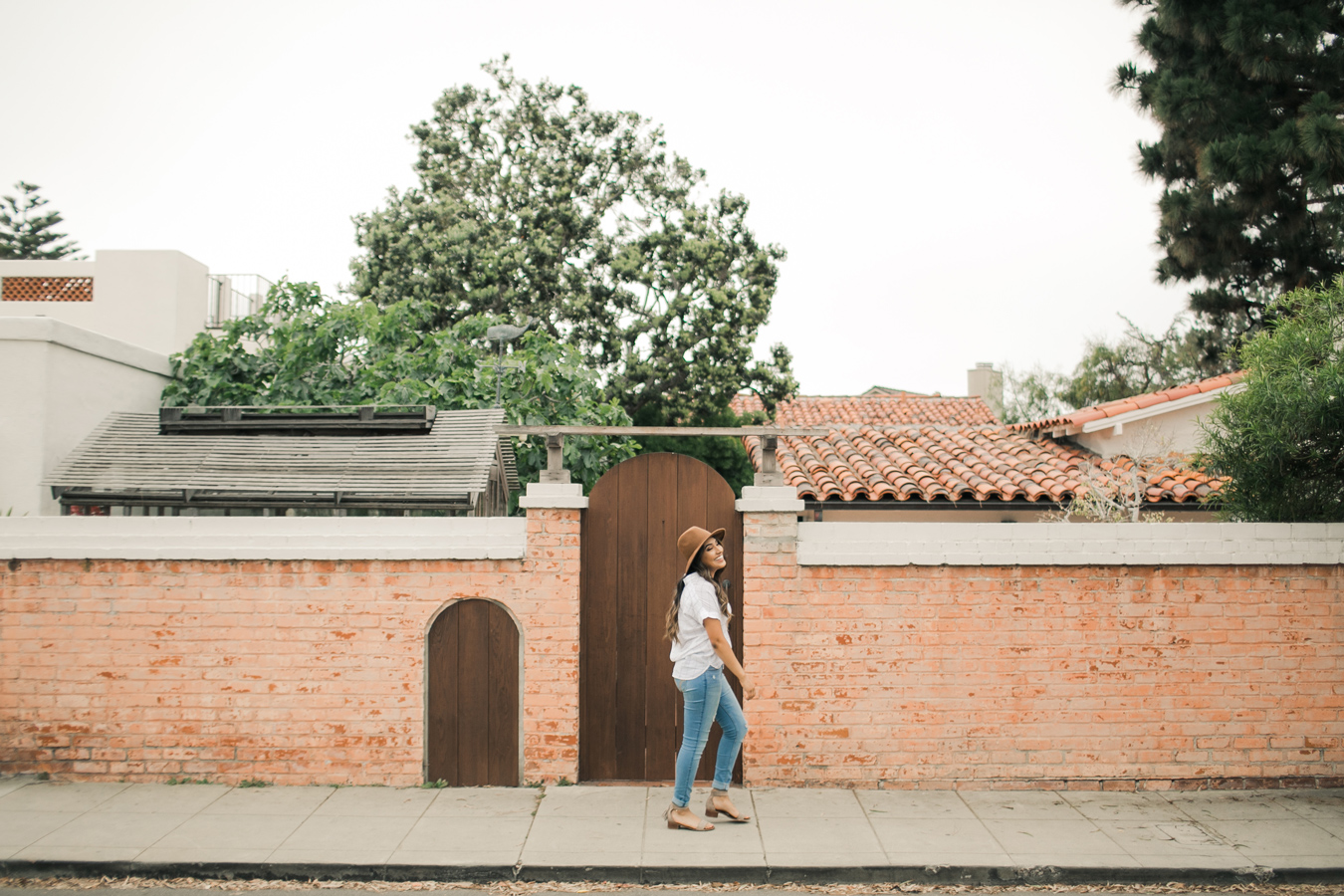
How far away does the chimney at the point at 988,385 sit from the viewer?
3272 cm

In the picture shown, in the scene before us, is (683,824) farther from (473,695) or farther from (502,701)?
(473,695)

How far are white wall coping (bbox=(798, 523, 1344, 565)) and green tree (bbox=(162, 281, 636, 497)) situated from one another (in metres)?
5.98

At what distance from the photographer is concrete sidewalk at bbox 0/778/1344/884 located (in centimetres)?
496

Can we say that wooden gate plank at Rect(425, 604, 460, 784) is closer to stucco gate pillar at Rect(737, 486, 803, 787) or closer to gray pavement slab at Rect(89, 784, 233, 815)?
gray pavement slab at Rect(89, 784, 233, 815)

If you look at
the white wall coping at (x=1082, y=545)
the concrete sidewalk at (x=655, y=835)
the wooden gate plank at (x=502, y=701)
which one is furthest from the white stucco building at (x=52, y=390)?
the white wall coping at (x=1082, y=545)

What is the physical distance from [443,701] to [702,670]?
6.87 feet

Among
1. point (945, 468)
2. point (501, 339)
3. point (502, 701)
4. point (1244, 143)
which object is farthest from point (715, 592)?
point (1244, 143)

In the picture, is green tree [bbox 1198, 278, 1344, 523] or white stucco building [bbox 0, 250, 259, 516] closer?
green tree [bbox 1198, 278, 1344, 523]

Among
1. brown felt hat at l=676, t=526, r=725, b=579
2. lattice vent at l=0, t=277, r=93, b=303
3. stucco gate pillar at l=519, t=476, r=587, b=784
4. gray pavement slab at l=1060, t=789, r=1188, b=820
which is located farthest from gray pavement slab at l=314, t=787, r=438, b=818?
lattice vent at l=0, t=277, r=93, b=303

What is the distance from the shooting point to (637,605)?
637cm

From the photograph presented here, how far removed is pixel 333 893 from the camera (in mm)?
4855

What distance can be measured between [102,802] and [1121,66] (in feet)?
56.7

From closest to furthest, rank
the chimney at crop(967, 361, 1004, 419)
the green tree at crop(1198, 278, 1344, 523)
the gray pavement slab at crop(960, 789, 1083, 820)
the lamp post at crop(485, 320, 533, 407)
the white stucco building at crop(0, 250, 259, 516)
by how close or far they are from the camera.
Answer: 1. the gray pavement slab at crop(960, 789, 1083, 820)
2. the green tree at crop(1198, 278, 1344, 523)
3. the white stucco building at crop(0, 250, 259, 516)
4. the lamp post at crop(485, 320, 533, 407)
5. the chimney at crop(967, 361, 1004, 419)

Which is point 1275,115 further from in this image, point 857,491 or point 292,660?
point 292,660
